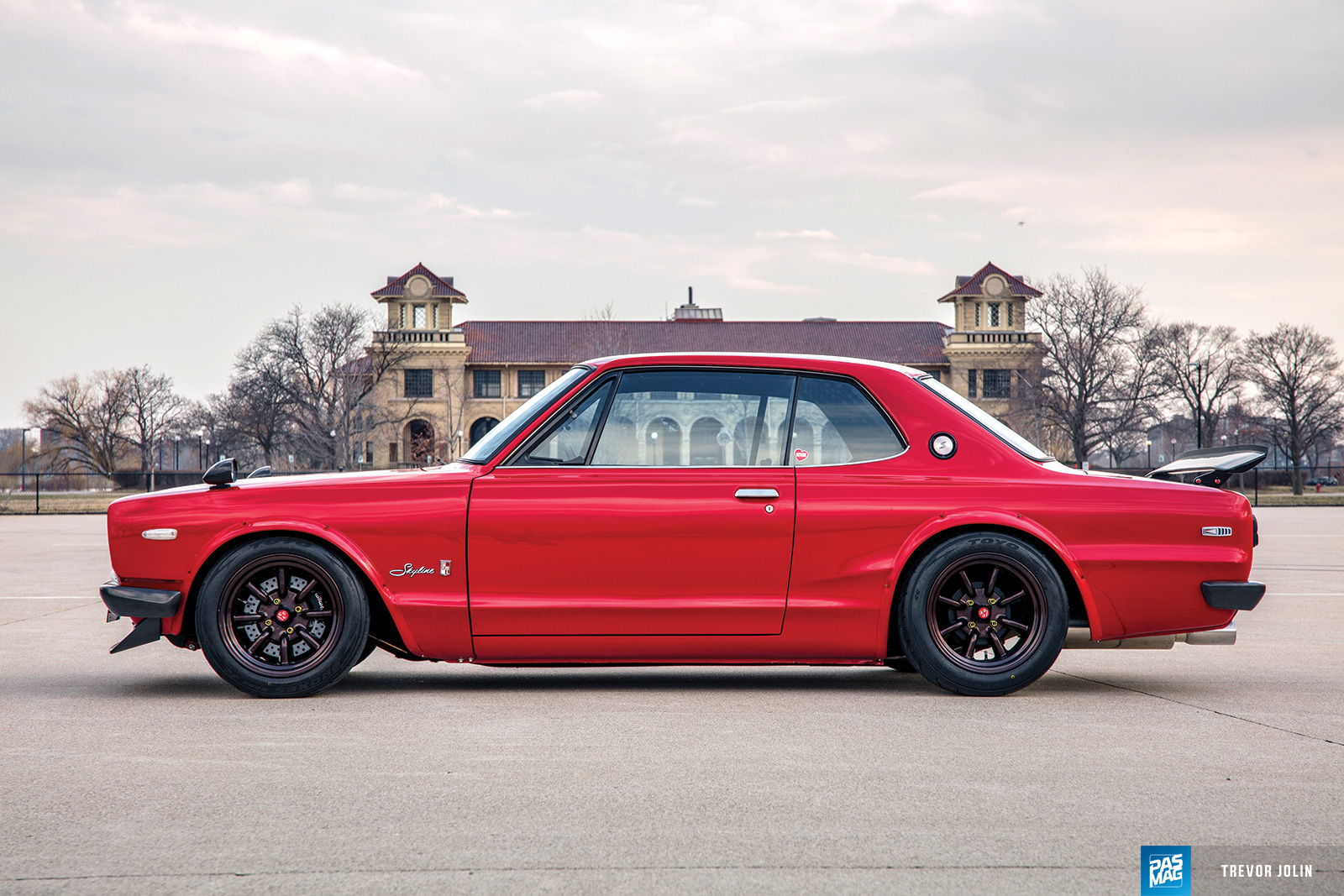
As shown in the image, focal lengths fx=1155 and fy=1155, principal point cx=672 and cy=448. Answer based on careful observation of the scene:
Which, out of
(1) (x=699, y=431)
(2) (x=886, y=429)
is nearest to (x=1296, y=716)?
(2) (x=886, y=429)

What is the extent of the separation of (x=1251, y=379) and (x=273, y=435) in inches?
2430

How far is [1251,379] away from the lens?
74875 mm

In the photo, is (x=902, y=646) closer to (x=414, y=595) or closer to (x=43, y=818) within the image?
(x=414, y=595)

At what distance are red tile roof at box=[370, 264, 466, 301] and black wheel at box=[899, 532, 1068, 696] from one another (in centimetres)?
7320

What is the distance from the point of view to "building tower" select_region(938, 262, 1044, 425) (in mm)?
77188

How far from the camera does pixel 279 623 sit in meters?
5.36

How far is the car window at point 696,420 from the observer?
5.46m

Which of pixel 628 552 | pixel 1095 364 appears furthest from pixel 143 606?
pixel 1095 364

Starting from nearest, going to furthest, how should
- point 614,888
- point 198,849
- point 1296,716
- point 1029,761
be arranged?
1. point 614,888
2. point 198,849
3. point 1029,761
4. point 1296,716

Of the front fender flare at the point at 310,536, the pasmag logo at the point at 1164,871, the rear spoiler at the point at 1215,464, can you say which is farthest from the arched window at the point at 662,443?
the pasmag logo at the point at 1164,871

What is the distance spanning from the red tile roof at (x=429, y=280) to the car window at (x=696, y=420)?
72587mm

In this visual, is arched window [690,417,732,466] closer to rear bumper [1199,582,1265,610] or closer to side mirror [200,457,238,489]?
side mirror [200,457,238,489]

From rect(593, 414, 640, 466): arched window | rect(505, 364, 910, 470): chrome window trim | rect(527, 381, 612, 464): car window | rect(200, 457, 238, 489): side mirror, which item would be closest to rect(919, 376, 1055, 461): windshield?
rect(505, 364, 910, 470): chrome window trim

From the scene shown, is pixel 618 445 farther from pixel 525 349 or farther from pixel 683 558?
pixel 525 349
